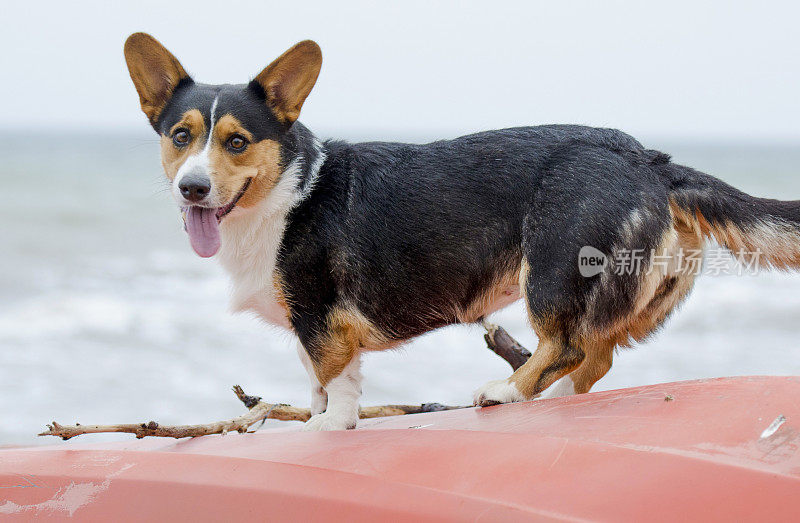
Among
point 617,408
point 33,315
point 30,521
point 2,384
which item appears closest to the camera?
point 30,521

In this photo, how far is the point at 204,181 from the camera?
2.31 meters

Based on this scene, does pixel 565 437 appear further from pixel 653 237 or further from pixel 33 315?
pixel 33 315

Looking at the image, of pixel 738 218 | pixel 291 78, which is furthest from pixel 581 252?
pixel 291 78

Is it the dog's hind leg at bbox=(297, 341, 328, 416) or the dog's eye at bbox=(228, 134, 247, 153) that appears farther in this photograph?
the dog's hind leg at bbox=(297, 341, 328, 416)

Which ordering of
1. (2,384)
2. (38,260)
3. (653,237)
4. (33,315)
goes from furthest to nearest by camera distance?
(38,260), (33,315), (2,384), (653,237)

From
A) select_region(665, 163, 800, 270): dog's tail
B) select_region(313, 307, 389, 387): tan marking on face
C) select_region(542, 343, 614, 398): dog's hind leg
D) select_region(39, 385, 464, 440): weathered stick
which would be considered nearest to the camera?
select_region(39, 385, 464, 440): weathered stick

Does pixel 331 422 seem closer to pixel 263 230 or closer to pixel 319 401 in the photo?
pixel 319 401

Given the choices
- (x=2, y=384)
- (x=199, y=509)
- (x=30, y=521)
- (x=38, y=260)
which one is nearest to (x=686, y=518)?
(x=199, y=509)

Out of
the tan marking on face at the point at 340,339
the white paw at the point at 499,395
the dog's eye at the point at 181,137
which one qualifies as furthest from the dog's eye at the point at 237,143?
the white paw at the point at 499,395

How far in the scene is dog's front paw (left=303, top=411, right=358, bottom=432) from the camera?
99.8 inches

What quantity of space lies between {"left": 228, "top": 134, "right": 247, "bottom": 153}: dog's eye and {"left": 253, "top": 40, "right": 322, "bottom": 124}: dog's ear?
159 millimetres

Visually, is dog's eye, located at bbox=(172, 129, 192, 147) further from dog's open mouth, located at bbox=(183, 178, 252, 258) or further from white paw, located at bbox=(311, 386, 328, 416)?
white paw, located at bbox=(311, 386, 328, 416)

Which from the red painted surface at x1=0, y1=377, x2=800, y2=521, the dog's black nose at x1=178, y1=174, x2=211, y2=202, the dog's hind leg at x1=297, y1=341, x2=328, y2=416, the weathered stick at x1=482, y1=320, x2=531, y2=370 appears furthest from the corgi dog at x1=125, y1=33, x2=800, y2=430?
the weathered stick at x1=482, y1=320, x2=531, y2=370

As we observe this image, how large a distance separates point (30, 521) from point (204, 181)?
93 cm
